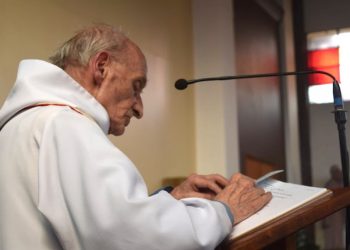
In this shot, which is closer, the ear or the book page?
the book page

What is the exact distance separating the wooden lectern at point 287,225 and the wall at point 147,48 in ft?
3.73

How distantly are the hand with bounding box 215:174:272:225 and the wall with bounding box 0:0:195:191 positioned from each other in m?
1.00

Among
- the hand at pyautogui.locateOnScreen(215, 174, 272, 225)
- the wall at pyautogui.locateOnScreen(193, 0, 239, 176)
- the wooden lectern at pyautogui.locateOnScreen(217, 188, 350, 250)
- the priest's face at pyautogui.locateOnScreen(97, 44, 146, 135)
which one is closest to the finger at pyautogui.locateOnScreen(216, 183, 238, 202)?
the hand at pyautogui.locateOnScreen(215, 174, 272, 225)

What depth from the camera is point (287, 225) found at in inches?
46.3

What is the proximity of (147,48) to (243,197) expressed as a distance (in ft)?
5.61

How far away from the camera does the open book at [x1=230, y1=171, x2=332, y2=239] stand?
1.18m

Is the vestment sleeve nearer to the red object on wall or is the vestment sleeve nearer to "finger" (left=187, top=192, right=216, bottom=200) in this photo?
"finger" (left=187, top=192, right=216, bottom=200)

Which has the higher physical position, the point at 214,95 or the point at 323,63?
the point at 323,63

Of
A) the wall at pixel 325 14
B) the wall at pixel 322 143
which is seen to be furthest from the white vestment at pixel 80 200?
the wall at pixel 325 14

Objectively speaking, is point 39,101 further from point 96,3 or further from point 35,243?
point 96,3

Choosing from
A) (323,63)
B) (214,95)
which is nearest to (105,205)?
(214,95)

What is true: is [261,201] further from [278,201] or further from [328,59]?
[328,59]

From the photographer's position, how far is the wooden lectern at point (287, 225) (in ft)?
3.67

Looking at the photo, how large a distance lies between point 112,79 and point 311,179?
3250mm
